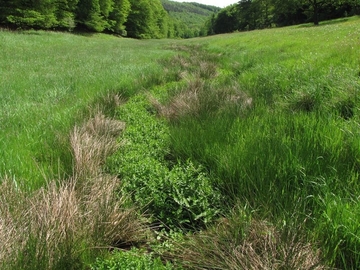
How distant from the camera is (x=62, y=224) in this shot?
1.41 m

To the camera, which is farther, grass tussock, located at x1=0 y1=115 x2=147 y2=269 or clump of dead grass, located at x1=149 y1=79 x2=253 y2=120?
clump of dead grass, located at x1=149 y1=79 x2=253 y2=120

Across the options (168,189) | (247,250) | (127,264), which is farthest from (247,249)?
(168,189)

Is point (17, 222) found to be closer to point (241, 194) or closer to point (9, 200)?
point (9, 200)

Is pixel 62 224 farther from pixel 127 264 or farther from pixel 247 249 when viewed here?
pixel 247 249

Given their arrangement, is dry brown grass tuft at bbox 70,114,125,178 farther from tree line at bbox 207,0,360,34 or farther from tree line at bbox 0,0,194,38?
tree line at bbox 207,0,360,34

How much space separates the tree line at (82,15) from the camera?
26625 mm

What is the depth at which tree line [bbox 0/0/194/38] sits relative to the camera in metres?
26.6

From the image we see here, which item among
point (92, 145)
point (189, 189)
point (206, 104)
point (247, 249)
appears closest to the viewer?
point (247, 249)

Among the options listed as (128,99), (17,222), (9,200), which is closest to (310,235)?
(17,222)

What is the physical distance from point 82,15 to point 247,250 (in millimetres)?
48428

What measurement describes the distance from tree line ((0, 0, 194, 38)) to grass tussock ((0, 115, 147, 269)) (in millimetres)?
30740

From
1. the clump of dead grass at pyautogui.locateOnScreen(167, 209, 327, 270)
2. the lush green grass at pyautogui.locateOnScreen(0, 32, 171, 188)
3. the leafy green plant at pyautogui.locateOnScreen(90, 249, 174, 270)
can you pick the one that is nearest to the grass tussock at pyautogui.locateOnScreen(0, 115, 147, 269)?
the leafy green plant at pyautogui.locateOnScreen(90, 249, 174, 270)

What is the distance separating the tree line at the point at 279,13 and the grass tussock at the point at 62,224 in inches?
1756

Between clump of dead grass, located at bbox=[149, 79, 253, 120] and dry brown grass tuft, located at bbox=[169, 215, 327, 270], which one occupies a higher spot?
clump of dead grass, located at bbox=[149, 79, 253, 120]
